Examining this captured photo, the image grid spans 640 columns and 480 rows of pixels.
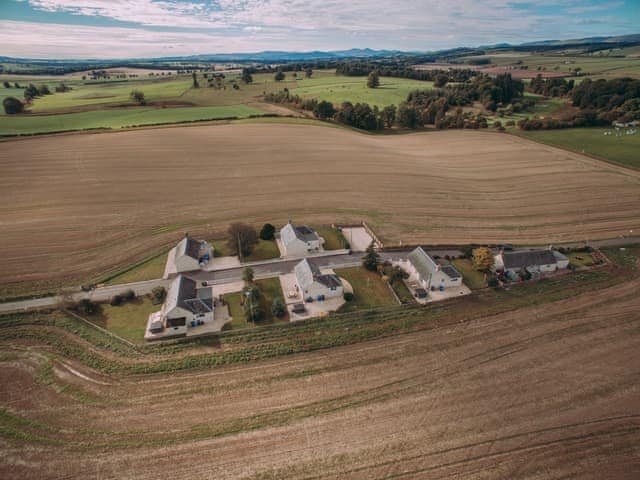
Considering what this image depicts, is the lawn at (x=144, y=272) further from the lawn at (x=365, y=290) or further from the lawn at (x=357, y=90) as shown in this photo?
the lawn at (x=357, y=90)

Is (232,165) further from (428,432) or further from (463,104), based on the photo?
(463,104)

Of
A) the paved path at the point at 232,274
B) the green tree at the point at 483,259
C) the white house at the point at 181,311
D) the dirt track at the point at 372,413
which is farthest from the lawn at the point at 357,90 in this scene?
the dirt track at the point at 372,413

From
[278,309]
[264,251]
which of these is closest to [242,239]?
[264,251]

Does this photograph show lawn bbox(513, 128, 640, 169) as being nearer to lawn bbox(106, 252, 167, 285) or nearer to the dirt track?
the dirt track

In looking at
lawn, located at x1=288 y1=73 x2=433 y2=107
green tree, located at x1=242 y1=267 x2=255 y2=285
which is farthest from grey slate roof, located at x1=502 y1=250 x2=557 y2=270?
lawn, located at x1=288 y1=73 x2=433 y2=107

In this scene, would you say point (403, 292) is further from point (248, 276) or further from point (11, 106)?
point (11, 106)
